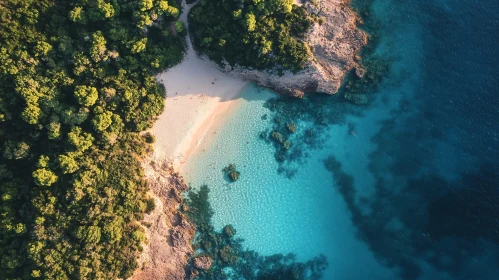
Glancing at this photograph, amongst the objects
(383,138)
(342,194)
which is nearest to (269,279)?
(342,194)

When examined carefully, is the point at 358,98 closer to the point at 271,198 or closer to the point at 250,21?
the point at 271,198

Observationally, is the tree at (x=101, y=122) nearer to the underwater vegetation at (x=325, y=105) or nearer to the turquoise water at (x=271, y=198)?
the turquoise water at (x=271, y=198)

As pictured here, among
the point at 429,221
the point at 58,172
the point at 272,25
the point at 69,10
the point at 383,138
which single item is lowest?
the point at 429,221

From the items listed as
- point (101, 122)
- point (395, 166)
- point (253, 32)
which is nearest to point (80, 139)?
point (101, 122)

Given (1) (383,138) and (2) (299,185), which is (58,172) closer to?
(2) (299,185)

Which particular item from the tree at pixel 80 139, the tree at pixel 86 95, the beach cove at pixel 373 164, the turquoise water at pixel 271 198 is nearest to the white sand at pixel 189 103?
the beach cove at pixel 373 164

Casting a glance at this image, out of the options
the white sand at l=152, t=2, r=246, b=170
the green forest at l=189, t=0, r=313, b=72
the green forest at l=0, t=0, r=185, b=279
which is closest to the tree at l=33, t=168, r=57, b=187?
the green forest at l=0, t=0, r=185, b=279

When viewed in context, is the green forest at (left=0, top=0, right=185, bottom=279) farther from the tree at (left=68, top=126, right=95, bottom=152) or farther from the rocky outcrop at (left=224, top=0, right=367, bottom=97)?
the rocky outcrop at (left=224, top=0, right=367, bottom=97)
